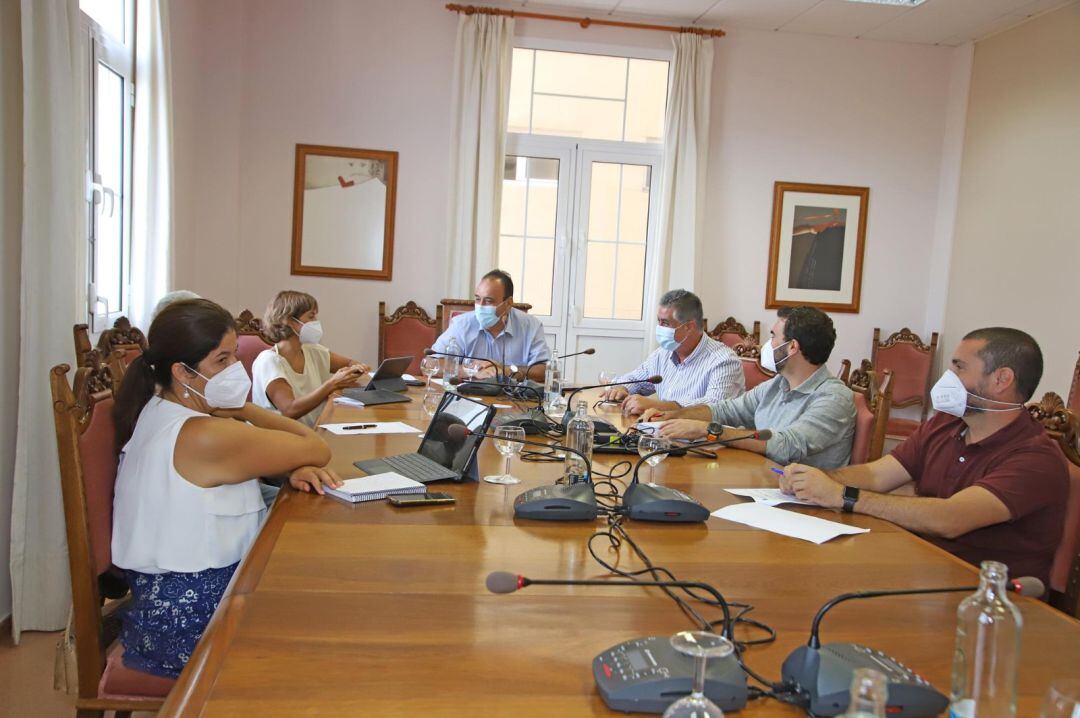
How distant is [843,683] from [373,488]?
1.16m

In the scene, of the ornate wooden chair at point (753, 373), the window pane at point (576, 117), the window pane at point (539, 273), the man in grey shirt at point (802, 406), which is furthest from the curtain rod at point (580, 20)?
the man in grey shirt at point (802, 406)

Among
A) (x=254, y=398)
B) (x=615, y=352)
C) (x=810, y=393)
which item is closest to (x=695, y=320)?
(x=810, y=393)

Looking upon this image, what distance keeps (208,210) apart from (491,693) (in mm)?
5261

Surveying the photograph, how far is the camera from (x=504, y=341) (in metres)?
4.56

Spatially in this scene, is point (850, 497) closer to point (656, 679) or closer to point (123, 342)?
point (656, 679)

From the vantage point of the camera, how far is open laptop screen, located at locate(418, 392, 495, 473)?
2070mm

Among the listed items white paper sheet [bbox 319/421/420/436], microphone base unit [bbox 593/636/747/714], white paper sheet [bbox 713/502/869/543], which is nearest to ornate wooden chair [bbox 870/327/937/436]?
white paper sheet [bbox 319/421/420/436]

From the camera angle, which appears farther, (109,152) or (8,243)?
(109,152)

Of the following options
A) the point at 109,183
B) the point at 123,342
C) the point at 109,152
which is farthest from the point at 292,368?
the point at 109,152

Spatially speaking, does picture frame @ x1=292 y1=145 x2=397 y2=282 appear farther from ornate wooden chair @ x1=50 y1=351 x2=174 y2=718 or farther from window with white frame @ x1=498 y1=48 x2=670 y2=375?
ornate wooden chair @ x1=50 y1=351 x2=174 y2=718

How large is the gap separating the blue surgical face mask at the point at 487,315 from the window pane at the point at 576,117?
2088 millimetres

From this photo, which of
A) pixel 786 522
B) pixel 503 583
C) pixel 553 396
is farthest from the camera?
pixel 553 396

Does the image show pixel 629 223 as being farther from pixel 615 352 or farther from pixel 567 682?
pixel 567 682

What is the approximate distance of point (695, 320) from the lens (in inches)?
149
